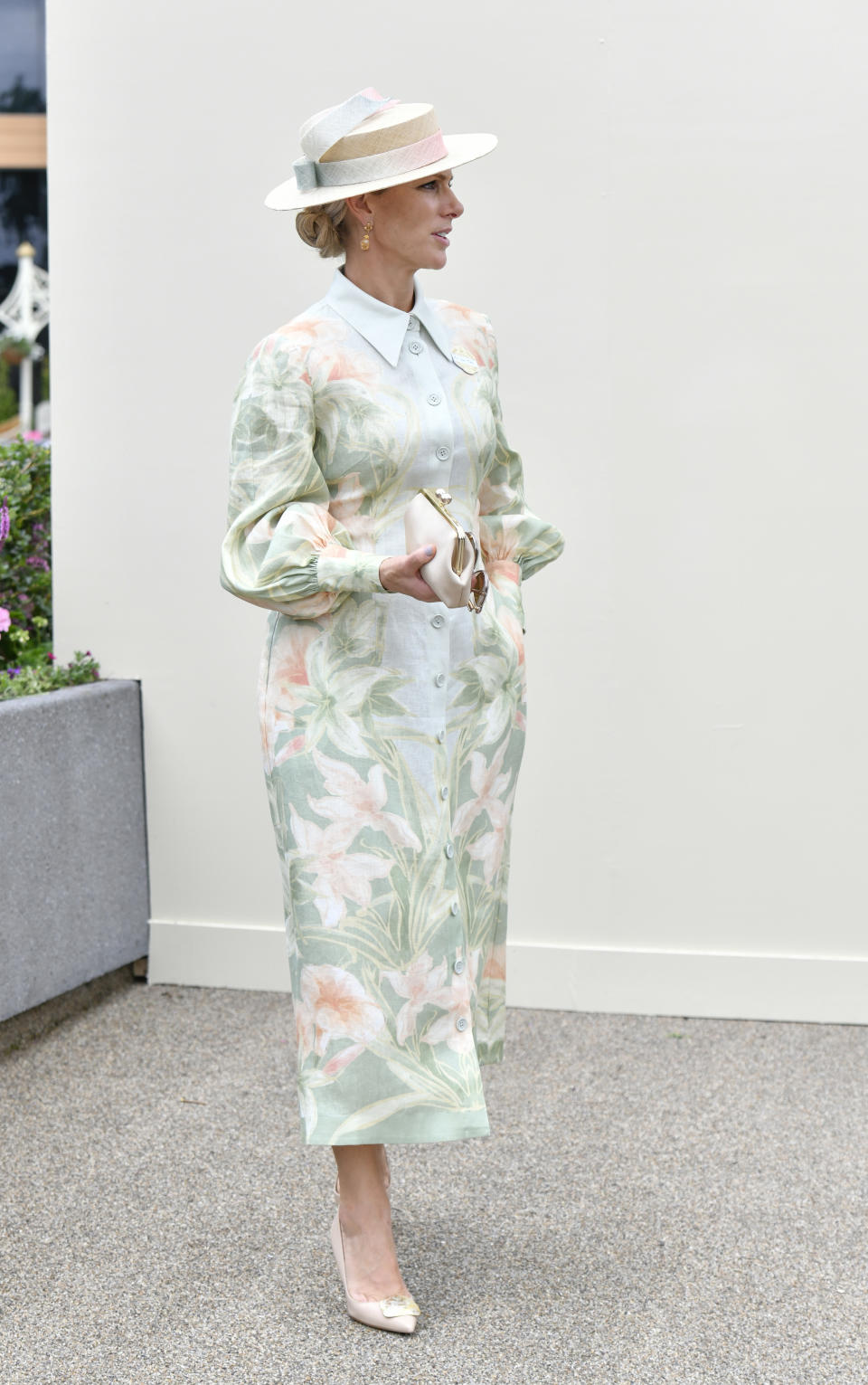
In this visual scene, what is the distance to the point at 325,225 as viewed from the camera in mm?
2596

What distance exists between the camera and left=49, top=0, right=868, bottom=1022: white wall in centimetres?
404

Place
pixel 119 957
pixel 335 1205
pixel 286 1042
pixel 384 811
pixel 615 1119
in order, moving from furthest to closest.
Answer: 1. pixel 119 957
2. pixel 286 1042
3. pixel 615 1119
4. pixel 335 1205
5. pixel 384 811

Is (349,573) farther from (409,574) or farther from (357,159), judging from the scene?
(357,159)

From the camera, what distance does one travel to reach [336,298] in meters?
2.59

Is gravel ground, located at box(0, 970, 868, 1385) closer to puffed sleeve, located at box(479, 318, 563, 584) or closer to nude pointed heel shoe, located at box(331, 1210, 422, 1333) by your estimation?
nude pointed heel shoe, located at box(331, 1210, 422, 1333)

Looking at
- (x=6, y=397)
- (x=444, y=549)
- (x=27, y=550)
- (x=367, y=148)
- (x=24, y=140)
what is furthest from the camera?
(x=6, y=397)

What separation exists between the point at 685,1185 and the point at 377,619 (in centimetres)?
133

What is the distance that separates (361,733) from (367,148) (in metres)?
0.91

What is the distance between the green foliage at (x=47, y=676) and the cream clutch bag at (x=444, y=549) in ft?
6.46

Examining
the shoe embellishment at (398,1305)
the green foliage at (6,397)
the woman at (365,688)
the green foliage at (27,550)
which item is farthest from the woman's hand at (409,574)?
the green foliage at (6,397)

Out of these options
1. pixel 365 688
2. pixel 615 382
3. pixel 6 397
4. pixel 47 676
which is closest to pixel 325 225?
pixel 365 688

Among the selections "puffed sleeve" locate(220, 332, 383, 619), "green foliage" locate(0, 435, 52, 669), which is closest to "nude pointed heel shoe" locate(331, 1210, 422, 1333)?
"puffed sleeve" locate(220, 332, 383, 619)

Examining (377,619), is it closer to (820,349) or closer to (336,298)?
(336,298)

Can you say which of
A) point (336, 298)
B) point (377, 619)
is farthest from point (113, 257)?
point (377, 619)
